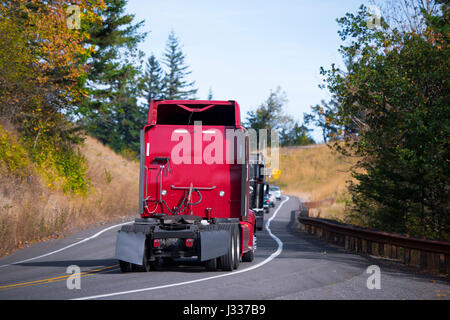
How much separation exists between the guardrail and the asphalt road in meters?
0.59

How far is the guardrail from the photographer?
1320cm

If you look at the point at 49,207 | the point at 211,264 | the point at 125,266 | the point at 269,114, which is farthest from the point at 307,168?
the point at 125,266

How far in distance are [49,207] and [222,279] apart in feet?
54.4

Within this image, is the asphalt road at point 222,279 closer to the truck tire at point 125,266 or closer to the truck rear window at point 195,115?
the truck tire at point 125,266

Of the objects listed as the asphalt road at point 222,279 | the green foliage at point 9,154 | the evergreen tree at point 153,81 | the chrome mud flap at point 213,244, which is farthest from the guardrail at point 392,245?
the evergreen tree at point 153,81

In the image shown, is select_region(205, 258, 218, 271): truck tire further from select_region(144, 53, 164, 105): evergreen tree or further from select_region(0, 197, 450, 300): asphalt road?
select_region(144, 53, 164, 105): evergreen tree

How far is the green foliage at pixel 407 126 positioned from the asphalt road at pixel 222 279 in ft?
11.4

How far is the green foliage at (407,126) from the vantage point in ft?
55.4

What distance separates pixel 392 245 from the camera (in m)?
15.8

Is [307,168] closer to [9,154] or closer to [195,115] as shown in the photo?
[9,154]
